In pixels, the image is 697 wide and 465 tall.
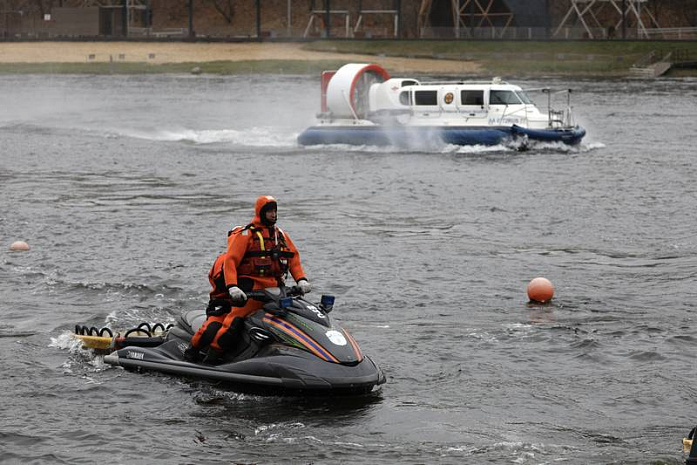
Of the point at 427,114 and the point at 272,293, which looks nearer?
the point at 272,293

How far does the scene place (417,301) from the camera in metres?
17.8

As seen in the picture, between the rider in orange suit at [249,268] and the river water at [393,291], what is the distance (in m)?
0.76

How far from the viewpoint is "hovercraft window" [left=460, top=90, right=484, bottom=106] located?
3900 cm

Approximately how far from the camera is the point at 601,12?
110 m

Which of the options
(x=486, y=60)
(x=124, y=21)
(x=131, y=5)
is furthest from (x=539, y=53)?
(x=131, y=5)

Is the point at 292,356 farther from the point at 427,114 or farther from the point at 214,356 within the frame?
the point at 427,114

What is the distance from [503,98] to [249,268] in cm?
2742

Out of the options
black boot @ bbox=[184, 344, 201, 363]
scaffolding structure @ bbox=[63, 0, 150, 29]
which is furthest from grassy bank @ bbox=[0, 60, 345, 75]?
black boot @ bbox=[184, 344, 201, 363]

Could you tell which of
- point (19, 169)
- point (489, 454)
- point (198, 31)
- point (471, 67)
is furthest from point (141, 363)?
point (198, 31)

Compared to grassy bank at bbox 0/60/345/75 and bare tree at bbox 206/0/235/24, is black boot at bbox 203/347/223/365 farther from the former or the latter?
bare tree at bbox 206/0/235/24

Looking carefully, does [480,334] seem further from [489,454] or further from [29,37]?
[29,37]

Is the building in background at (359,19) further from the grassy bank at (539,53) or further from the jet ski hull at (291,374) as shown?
the jet ski hull at (291,374)

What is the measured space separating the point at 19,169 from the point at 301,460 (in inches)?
1015

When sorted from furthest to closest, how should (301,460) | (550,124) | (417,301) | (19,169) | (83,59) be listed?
1. (83,59)
2. (550,124)
3. (19,169)
4. (417,301)
5. (301,460)
